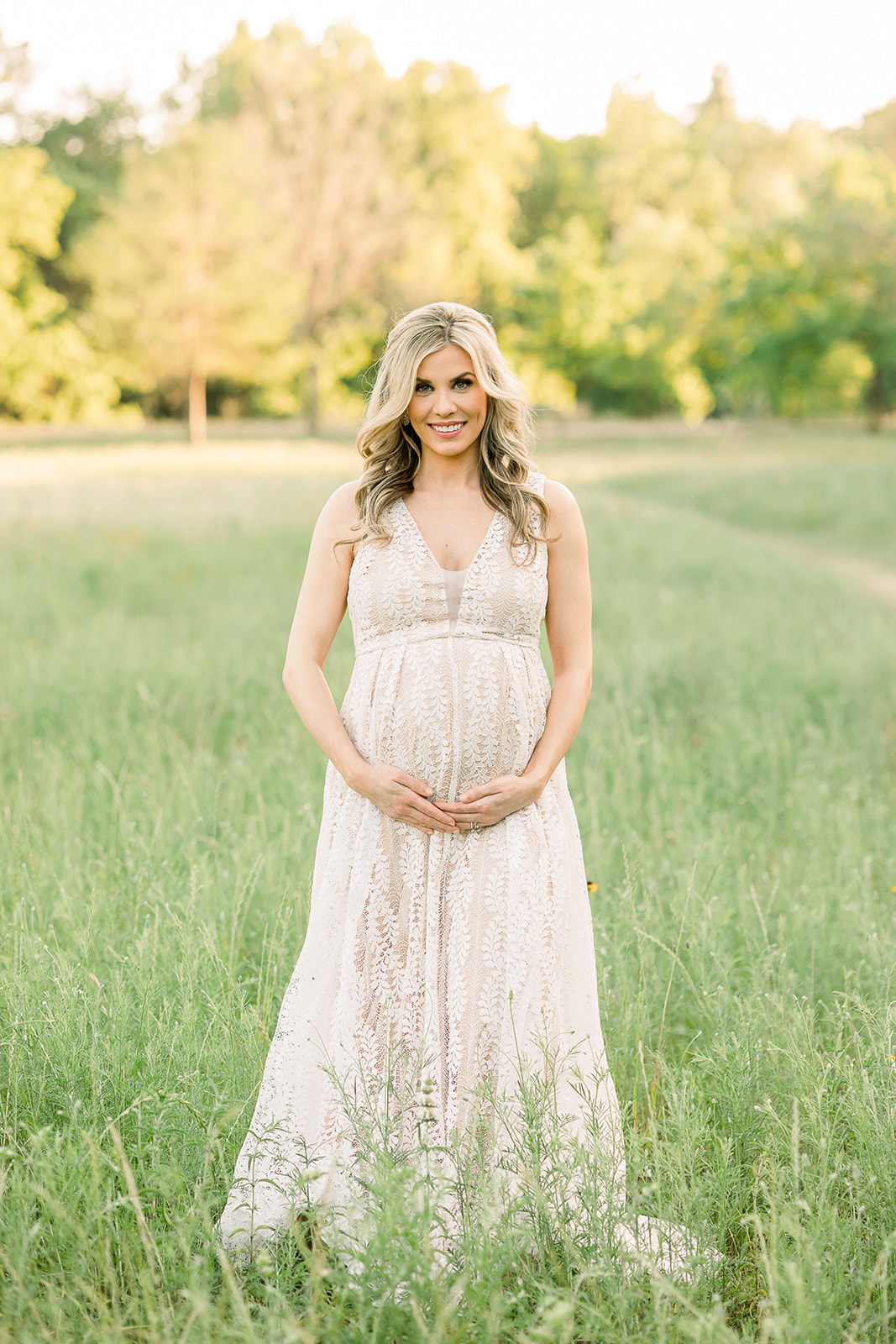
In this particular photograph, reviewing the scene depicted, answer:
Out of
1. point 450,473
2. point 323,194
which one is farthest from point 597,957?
point 323,194

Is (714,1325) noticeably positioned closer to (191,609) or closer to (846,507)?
(191,609)

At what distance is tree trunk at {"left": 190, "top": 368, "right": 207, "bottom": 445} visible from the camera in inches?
1502

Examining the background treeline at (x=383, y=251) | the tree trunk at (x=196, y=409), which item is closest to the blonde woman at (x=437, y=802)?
the background treeline at (x=383, y=251)

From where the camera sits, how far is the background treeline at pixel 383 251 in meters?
37.5

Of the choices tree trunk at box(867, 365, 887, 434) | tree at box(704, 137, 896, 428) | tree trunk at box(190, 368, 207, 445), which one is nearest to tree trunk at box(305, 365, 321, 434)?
tree trunk at box(190, 368, 207, 445)

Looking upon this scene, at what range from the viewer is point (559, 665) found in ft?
9.07

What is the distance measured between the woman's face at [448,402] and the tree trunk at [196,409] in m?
36.3

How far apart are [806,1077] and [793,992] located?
0.89 meters

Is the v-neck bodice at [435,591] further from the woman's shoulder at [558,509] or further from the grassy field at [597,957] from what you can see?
the grassy field at [597,957]

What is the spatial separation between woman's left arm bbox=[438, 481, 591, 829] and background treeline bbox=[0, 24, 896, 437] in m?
28.5

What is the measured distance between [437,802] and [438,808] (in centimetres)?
4

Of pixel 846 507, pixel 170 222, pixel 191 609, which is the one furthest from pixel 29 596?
pixel 170 222

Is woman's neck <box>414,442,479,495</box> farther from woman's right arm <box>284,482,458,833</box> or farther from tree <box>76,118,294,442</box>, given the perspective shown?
tree <box>76,118,294,442</box>

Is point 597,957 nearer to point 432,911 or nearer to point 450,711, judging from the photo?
point 432,911
